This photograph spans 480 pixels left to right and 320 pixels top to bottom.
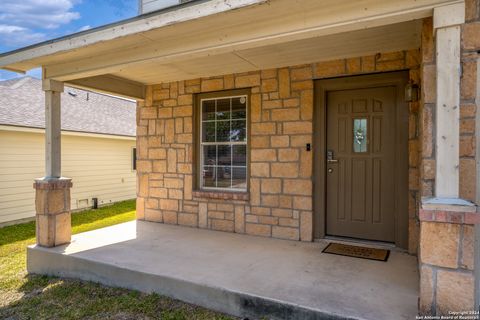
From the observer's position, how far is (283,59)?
405cm

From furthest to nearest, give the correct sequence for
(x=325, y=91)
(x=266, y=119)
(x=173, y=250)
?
(x=266, y=119) → (x=325, y=91) → (x=173, y=250)

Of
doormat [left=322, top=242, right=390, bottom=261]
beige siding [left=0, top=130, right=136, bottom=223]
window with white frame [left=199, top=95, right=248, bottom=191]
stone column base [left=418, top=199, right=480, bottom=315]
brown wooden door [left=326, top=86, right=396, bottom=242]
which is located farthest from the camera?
beige siding [left=0, top=130, right=136, bottom=223]

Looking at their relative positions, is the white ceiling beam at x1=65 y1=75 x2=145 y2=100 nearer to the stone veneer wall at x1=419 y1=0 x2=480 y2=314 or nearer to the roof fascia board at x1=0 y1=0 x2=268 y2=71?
the roof fascia board at x1=0 y1=0 x2=268 y2=71

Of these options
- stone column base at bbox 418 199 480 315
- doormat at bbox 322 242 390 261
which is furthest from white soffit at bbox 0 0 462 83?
doormat at bbox 322 242 390 261

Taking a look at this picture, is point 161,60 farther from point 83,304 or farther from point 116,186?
point 116,186

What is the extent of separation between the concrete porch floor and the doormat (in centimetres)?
10

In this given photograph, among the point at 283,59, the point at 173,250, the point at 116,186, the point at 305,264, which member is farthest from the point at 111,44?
the point at 116,186

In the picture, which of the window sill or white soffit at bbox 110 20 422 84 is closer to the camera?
white soffit at bbox 110 20 422 84

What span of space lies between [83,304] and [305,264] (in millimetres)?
2350

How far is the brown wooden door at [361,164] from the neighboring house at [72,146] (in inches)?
279

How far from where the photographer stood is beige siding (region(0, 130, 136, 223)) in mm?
7120

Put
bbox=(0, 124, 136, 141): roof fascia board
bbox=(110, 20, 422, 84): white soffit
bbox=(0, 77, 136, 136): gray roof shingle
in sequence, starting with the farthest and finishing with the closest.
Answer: bbox=(0, 77, 136, 136): gray roof shingle, bbox=(0, 124, 136, 141): roof fascia board, bbox=(110, 20, 422, 84): white soffit

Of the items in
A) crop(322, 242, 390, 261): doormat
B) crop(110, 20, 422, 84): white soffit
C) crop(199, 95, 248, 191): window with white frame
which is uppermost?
crop(110, 20, 422, 84): white soffit

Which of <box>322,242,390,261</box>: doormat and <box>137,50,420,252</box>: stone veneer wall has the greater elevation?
<box>137,50,420,252</box>: stone veneer wall
